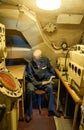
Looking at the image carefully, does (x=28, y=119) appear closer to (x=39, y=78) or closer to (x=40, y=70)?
(x=39, y=78)

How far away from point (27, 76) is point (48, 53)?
793 mm

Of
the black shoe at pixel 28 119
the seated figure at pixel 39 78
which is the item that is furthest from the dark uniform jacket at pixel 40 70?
the black shoe at pixel 28 119

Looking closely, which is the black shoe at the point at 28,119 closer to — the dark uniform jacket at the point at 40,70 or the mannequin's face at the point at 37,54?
the dark uniform jacket at the point at 40,70

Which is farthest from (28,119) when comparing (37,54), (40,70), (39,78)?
(37,54)

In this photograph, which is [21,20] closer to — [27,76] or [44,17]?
→ [44,17]

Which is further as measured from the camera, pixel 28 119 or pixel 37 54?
pixel 37 54

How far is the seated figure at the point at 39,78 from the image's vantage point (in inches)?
111

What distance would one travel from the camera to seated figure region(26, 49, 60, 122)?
2.83 m

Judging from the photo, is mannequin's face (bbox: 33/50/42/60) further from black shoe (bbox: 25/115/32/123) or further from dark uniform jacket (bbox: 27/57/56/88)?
black shoe (bbox: 25/115/32/123)

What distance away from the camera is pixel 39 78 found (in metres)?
3.21

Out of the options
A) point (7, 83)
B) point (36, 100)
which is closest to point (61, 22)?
point (36, 100)

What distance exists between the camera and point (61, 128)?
248 centimetres

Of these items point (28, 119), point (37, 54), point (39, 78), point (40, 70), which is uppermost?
point (37, 54)

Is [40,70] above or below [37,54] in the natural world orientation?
below
